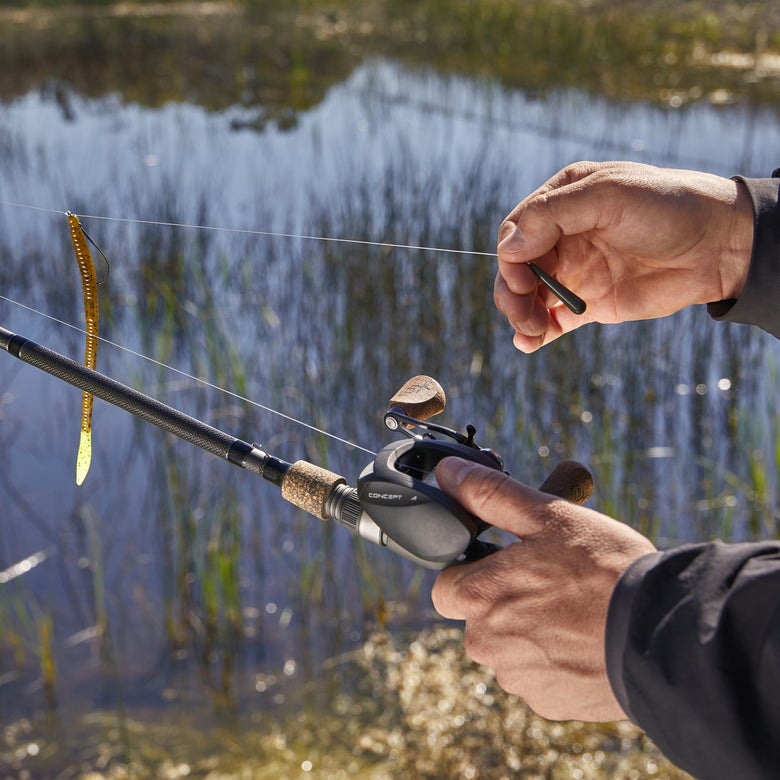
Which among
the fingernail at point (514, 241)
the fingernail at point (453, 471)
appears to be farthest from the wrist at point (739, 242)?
the fingernail at point (453, 471)

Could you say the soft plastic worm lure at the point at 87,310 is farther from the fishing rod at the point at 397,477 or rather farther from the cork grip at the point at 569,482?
the cork grip at the point at 569,482

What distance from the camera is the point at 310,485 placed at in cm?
119

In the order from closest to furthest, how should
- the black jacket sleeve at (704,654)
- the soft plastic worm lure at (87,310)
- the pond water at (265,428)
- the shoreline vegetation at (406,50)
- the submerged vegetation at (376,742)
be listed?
the black jacket sleeve at (704,654) → the soft plastic worm lure at (87,310) → the submerged vegetation at (376,742) → the pond water at (265,428) → the shoreline vegetation at (406,50)

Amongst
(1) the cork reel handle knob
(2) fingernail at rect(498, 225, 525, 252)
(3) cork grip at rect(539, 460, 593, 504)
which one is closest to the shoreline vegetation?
(2) fingernail at rect(498, 225, 525, 252)

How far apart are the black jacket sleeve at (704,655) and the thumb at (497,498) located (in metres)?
0.11

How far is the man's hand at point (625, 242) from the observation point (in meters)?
1.47

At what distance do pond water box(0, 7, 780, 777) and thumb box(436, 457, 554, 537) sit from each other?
1.00 meters

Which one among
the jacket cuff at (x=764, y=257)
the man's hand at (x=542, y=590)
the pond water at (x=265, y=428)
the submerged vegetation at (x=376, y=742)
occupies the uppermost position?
the jacket cuff at (x=764, y=257)

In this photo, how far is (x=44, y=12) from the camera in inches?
545

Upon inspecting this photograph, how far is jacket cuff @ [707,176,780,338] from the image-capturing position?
1.47 metres

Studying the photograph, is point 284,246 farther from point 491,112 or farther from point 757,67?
point 757,67

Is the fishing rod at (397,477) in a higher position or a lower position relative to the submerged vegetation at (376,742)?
higher

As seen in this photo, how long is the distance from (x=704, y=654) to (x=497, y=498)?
24cm

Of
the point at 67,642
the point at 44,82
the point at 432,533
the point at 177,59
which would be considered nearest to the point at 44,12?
the point at 177,59
